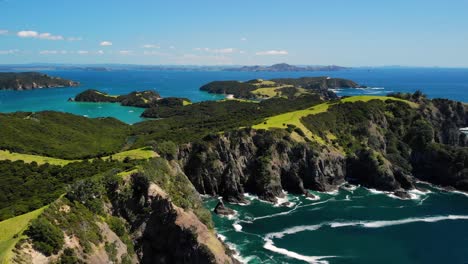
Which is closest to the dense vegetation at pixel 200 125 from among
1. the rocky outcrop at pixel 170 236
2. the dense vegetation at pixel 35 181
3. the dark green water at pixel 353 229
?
the dark green water at pixel 353 229

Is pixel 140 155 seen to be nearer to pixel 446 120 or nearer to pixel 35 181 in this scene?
pixel 35 181

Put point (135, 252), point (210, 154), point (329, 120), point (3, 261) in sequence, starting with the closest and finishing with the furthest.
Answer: point (3, 261) < point (135, 252) < point (210, 154) < point (329, 120)

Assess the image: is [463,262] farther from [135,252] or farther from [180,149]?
[180,149]

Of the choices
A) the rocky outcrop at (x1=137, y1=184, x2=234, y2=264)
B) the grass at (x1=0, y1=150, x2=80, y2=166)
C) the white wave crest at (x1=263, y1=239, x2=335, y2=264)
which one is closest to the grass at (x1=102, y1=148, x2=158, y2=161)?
the grass at (x1=0, y1=150, x2=80, y2=166)

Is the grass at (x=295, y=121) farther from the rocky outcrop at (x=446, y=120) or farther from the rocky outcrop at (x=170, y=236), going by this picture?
the rocky outcrop at (x=170, y=236)

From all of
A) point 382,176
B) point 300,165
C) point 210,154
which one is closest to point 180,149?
point 210,154

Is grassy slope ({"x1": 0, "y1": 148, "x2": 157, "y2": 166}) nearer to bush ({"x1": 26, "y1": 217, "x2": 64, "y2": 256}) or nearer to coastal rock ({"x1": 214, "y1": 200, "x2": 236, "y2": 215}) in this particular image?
coastal rock ({"x1": 214, "y1": 200, "x2": 236, "y2": 215})
